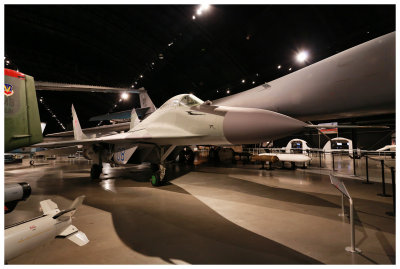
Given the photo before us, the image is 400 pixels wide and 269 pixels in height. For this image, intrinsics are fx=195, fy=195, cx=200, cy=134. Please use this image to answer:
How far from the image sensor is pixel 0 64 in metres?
1.59

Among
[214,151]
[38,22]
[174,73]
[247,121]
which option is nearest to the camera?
[247,121]

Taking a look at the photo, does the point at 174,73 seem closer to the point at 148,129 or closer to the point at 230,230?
the point at 148,129

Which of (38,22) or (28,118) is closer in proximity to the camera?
(28,118)

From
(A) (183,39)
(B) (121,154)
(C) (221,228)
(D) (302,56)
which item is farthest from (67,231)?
(D) (302,56)

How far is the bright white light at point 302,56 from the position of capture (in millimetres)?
7050

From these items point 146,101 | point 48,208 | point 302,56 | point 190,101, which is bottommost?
point 48,208

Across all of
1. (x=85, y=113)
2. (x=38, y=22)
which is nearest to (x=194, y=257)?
(x=38, y=22)

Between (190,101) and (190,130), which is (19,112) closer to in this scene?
(190,130)

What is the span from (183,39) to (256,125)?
6.92m

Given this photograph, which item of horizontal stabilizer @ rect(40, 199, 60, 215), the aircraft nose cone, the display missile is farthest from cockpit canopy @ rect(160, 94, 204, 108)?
the display missile

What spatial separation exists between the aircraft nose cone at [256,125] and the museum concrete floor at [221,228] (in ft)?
4.00

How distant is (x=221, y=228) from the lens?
8.50 ft
